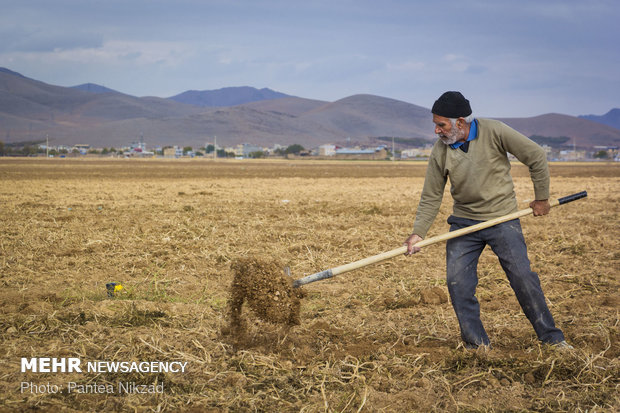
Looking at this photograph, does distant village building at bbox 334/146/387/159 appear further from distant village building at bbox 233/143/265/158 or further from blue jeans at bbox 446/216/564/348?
blue jeans at bbox 446/216/564/348

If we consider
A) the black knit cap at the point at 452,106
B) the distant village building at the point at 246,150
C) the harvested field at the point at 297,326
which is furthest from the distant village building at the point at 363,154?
the black knit cap at the point at 452,106

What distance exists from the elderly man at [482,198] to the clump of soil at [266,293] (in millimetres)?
1108

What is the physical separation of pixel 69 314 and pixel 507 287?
4842 millimetres

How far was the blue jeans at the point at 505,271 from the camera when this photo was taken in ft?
15.3

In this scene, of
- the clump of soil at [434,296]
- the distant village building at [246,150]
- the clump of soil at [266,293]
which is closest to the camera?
the clump of soil at [266,293]

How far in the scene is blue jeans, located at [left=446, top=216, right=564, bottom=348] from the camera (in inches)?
184

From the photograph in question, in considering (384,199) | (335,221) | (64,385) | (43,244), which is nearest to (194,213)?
(335,221)

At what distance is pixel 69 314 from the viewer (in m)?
5.57

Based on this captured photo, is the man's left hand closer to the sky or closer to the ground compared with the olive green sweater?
closer to the ground

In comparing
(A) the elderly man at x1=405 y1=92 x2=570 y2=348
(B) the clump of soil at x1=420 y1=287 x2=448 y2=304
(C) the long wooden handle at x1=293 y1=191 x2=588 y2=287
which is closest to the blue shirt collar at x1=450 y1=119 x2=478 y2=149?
(A) the elderly man at x1=405 y1=92 x2=570 y2=348

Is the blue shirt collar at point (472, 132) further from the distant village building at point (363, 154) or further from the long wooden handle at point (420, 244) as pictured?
the distant village building at point (363, 154)

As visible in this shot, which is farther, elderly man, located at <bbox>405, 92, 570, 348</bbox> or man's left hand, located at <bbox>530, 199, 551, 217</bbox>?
man's left hand, located at <bbox>530, 199, 551, 217</bbox>

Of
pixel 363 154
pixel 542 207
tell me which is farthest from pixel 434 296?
pixel 363 154

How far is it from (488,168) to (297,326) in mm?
2254
